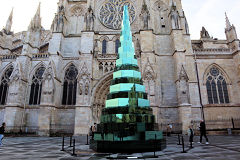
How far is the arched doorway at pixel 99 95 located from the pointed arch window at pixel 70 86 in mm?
2776

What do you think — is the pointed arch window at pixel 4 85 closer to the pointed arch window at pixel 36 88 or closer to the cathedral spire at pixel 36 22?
the pointed arch window at pixel 36 88

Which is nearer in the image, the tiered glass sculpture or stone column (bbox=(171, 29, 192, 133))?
the tiered glass sculpture

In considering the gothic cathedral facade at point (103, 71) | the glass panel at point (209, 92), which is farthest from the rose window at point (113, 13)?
the glass panel at point (209, 92)

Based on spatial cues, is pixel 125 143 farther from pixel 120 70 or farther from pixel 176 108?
pixel 176 108

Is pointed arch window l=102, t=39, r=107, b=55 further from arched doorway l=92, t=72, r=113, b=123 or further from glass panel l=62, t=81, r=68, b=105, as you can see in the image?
glass panel l=62, t=81, r=68, b=105

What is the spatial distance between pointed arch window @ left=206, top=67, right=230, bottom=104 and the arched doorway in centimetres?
1191

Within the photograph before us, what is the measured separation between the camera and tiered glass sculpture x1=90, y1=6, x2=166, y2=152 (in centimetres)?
678

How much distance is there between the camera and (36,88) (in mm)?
20297

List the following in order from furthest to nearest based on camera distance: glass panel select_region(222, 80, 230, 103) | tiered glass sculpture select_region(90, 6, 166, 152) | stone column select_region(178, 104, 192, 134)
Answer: glass panel select_region(222, 80, 230, 103) < stone column select_region(178, 104, 192, 134) < tiered glass sculpture select_region(90, 6, 166, 152)

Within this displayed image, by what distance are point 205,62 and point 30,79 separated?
71.2 feet

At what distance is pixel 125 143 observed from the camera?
21.9 ft

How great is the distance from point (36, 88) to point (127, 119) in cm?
1672

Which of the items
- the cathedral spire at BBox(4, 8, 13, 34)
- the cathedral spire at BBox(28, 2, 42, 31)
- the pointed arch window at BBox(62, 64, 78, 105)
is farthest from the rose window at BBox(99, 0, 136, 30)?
the cathedral spire at BBox(4, 8, 13, 34)

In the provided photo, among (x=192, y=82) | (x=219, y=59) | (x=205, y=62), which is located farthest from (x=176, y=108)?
(x=219, y=59)
